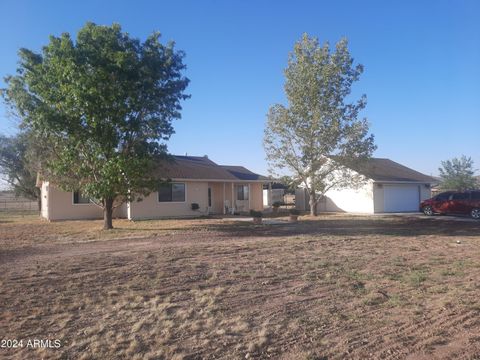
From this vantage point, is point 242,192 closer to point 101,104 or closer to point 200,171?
point 200,171

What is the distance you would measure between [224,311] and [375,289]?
287 centimetres

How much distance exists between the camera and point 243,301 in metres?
6.89

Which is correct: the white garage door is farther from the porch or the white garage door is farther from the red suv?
the porch

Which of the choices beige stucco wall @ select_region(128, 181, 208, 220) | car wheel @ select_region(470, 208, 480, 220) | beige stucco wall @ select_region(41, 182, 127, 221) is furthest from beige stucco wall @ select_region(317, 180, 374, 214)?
beige stucco wall @ select_region(41, 182, 127, 221)

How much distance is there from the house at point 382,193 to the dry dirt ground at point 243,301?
17.7 metres

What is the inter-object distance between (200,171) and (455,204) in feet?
52.6

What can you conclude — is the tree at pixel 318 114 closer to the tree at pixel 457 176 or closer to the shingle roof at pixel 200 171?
the shingle roof at pixel 200 171

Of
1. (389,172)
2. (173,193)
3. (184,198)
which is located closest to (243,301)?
(173,193)

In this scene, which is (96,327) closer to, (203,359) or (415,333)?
(203,359)

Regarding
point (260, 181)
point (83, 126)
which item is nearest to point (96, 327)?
point (83, 126)

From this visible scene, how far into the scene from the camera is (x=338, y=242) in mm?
14227

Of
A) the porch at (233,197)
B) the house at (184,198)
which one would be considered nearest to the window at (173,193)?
the house at (184,198)

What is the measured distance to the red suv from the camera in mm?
24953

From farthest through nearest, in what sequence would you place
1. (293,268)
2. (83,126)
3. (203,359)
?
(83,126) < (293,268) < (203,359)
